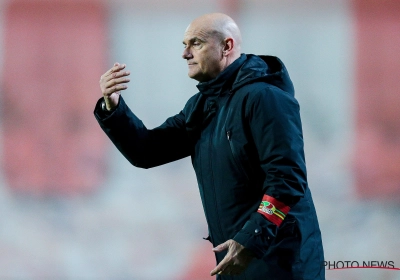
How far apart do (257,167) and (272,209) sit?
0.56 feet

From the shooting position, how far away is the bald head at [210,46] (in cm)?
201

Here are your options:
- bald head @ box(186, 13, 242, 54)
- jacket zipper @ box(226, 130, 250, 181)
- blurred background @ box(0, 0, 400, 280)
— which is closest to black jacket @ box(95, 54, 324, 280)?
jacket zipper @ box(226, 130, 250, 181)

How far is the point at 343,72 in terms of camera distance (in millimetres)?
3303

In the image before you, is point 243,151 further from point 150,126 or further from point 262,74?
point 150,126

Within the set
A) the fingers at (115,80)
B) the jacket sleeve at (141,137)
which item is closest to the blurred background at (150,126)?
the jacket sleeve at (141,137)

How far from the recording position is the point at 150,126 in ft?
11.0

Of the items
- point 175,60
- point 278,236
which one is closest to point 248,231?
point 278,236

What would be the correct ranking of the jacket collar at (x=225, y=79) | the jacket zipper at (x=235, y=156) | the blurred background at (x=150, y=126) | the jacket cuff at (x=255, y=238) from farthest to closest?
1. the blurred background at (x=150, y=126)
2. the jacket collar at (x=225, y=79)
3. the jacket zipper at (x=235, y=156)
4. the jacket cuff at (x=255, y=238)

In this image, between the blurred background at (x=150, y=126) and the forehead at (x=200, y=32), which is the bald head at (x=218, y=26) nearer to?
the forehead at (x=200, y=32)

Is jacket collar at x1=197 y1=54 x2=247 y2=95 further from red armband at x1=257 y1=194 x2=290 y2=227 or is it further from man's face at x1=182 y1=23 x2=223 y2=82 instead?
red armband at x1=257 y1=194 x2=290 y2=227

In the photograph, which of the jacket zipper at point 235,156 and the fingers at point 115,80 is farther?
the fingers at point 115,80

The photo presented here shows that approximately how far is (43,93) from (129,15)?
2.09ft

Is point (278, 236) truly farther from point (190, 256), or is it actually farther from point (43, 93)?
point (43, 93)

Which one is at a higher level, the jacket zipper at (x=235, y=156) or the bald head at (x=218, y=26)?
the bald head at (x=218, y=26)
